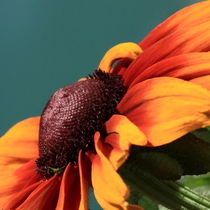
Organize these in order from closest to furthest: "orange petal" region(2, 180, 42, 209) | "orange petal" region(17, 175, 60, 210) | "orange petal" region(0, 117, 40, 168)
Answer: "orange petal" region(17, 175, 60, 210) < "orange petal" region(2, 180, 42, 209) < "orange petal" region(0, 117, 40, 168)

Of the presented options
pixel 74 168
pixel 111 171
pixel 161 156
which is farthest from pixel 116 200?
pixel 74 168

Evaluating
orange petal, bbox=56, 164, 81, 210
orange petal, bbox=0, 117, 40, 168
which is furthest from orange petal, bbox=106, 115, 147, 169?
orange petal, bbox=0, 117, 40, 168

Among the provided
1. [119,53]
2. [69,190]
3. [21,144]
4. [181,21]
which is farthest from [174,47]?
[21,144]

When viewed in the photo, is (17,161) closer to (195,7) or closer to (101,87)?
(101,87)

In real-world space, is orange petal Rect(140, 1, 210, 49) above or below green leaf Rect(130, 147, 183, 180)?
above

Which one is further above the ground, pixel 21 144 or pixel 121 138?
pixel 121 138

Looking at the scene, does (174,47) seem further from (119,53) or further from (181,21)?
(119,53)

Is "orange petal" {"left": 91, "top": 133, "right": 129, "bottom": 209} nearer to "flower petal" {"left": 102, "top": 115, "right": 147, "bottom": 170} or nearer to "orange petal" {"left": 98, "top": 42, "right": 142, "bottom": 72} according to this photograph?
"flower petal" {"left": 102, "top": 115, "right": 147, "bottom": 170}
